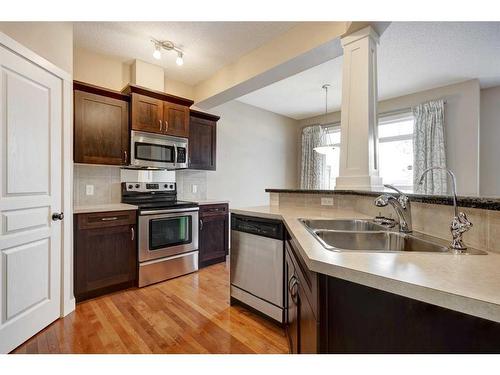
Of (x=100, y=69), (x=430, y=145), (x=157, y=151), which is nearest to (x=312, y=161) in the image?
(x=430, y=145)

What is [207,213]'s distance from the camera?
10.7 feet

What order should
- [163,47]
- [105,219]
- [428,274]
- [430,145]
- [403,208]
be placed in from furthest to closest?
[430,145] → [163,47] → [105,219] → [403,208] → [428,274]

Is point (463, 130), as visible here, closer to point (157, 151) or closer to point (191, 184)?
point (191, 184)

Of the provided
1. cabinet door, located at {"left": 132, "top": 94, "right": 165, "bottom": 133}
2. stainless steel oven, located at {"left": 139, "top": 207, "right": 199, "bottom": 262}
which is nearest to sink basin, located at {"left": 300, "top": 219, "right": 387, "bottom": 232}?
stainless steel oven, located at {"left": 139, "top": 207, "right": 199, "bottom": 262}

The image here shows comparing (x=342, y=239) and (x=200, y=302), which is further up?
(x=342, y=239)

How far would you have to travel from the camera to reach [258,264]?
1.95m

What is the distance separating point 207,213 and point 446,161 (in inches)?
139

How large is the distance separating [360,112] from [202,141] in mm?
2151

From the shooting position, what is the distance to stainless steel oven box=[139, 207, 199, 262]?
2.64 m

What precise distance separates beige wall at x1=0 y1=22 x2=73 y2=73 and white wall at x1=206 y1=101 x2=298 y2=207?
2176mm
